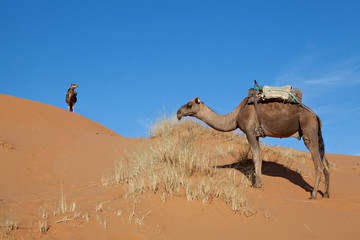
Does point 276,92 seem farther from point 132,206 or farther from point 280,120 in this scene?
point 132,206

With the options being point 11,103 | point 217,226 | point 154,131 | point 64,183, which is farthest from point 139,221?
point 11,103

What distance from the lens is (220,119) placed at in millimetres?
9570

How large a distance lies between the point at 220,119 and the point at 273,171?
2.82 metres

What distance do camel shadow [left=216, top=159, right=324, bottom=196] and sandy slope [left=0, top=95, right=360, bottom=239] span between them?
0.05 meters

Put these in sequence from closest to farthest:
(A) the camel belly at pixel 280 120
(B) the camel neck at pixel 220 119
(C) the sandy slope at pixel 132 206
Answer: (C) the sandy slope at pixel 132 206 → (A) the camel belly at pixel 280 120 → (B) the camel neck at pixel 220 119

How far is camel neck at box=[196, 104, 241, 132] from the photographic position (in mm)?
9329

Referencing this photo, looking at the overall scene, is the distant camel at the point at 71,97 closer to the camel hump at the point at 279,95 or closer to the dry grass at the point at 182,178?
the dry grass at the point at 182,178

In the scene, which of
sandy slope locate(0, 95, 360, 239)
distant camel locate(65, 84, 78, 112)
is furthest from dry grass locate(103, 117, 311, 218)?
distant camel locate(65, 84, 78, 112)

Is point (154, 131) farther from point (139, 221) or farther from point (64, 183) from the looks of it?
point (139, 221)

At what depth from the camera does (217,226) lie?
5078 millimetres

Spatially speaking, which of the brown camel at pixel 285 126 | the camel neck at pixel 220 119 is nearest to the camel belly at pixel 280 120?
the brown camel at pixel 285 126

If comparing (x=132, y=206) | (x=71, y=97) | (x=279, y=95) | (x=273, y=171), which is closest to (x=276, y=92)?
(x=279, y=95)

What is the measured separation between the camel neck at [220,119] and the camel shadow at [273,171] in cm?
135

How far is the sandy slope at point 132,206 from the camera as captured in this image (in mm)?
4684
